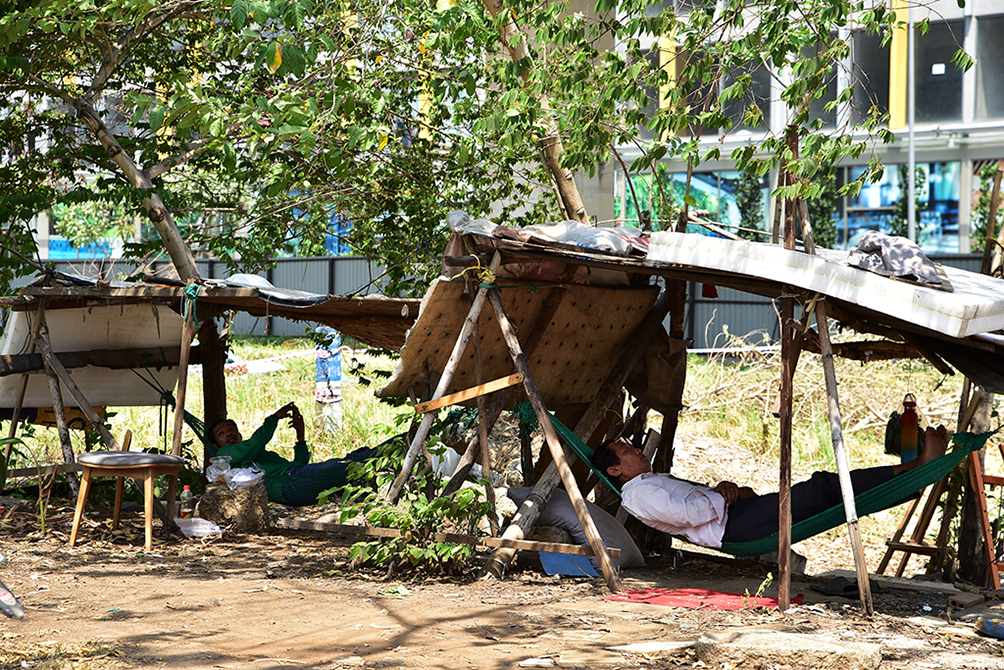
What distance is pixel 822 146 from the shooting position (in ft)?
15.2

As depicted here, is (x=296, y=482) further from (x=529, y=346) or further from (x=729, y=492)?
(x=729, y=492)

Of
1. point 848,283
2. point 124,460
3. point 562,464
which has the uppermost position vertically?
point 848,283

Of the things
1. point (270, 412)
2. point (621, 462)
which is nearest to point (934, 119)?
point (270, 412)

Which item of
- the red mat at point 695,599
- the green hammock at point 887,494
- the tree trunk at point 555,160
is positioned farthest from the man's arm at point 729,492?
the tree trunk at point 555,160

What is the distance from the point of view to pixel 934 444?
16.2 ft

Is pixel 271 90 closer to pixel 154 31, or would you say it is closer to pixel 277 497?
pixel 154 31

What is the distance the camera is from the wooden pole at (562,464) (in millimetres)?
4941

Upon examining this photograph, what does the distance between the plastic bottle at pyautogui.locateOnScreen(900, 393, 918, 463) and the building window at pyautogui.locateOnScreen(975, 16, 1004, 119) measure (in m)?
14.3

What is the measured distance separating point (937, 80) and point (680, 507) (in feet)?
49.6

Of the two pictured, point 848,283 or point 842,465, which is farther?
point 842,465

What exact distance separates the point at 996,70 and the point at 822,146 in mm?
14855

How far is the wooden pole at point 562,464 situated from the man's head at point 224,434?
9.80 feet

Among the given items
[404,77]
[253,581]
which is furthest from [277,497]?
[404,77]

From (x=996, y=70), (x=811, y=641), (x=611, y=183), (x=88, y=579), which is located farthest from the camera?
(x=996, y=70)
